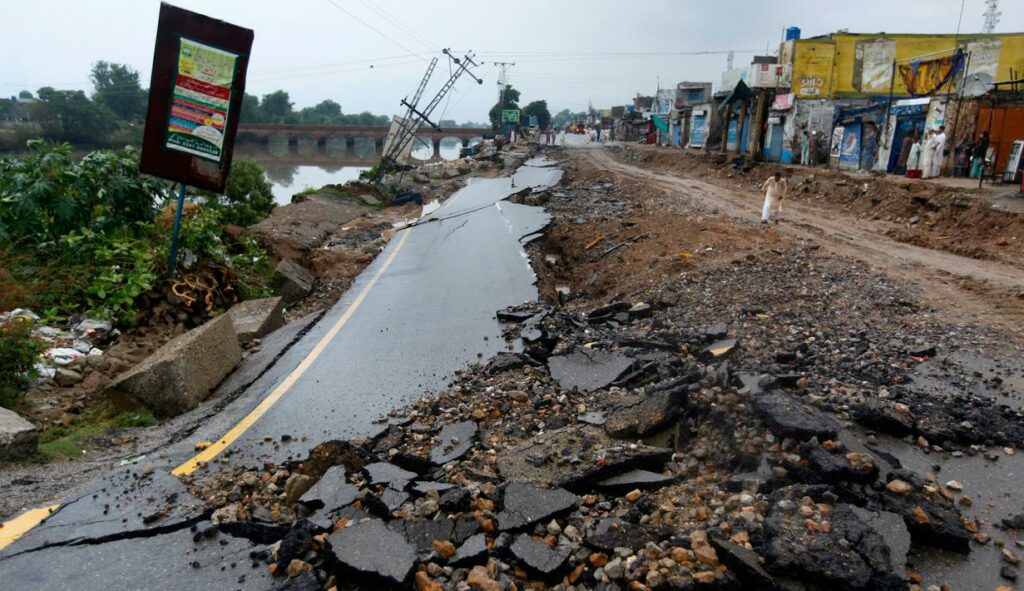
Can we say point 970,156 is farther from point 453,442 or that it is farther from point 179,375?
point 179,375

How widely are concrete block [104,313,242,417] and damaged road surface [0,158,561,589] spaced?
0.54 m

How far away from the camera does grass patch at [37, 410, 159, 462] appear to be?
501 cm

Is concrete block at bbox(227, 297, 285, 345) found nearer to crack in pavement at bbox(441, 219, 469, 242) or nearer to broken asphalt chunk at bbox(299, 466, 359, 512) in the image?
broken asphalt chunk at bbox(299, 466, 359, 512)

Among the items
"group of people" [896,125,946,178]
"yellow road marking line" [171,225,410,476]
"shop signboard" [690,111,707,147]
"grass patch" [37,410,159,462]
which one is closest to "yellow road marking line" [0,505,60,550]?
"yellow road marking line" [171,225,410,476]

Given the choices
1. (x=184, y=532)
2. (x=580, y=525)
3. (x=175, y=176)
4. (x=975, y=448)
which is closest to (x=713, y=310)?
(x=975, y=448)

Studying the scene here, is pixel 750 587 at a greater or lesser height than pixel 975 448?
lesser

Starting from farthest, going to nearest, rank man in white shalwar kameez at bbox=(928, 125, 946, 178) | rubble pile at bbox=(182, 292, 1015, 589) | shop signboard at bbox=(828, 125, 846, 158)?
shop signboard at bbox=(828, 125, 846, 158), man in white shalwar kameez at bbox=(928, 125, 946, 178), rubble pile at bbox=(182, 292, 1015, 589)

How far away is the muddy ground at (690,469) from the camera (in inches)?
123

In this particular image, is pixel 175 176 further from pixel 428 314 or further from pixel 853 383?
pixel 853 383

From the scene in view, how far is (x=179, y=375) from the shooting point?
6199 millimetres

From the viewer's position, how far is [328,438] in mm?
5184

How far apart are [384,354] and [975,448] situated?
5.78 m

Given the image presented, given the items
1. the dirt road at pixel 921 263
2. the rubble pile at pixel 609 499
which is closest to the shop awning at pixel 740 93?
the dirt road at pixel 921 263

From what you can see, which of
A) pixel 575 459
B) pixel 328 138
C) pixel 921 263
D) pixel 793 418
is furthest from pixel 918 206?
pixel 328 138
